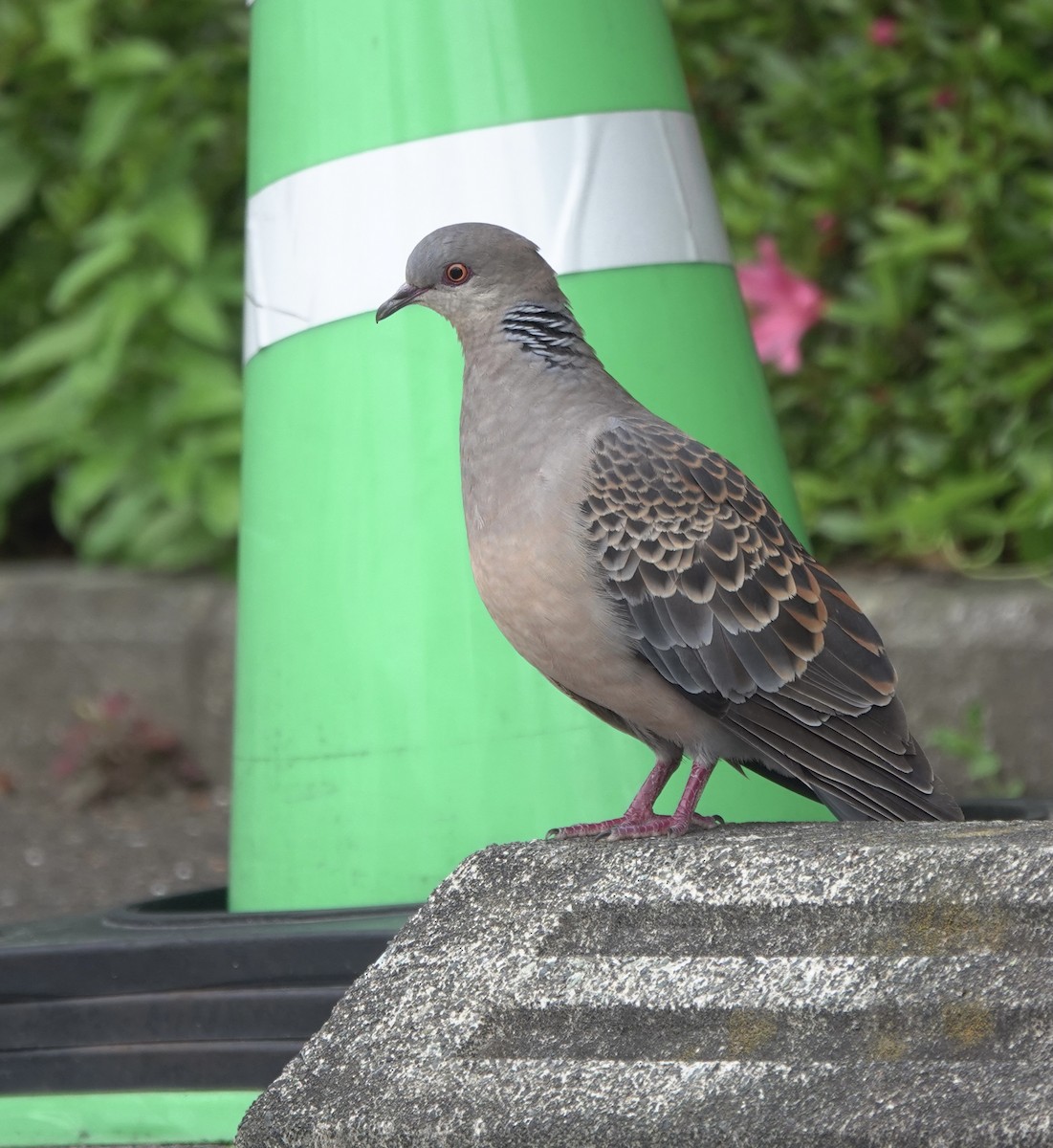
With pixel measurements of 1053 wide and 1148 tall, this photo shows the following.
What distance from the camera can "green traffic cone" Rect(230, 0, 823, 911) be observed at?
10.3ft

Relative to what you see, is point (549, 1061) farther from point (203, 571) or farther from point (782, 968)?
point (203, 571)

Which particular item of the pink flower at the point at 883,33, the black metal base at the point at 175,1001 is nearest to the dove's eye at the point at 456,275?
the black metal base at the point at 175,1001

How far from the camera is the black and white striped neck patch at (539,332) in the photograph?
9.09 feet

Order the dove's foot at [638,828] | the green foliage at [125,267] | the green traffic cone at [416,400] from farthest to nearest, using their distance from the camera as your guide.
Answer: the green foliage at [125,267] → the green traffic cone at [416,400] → the dove's foot at [638,828]

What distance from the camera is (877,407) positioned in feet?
17.3

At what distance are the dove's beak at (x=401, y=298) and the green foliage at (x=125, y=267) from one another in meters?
2.84

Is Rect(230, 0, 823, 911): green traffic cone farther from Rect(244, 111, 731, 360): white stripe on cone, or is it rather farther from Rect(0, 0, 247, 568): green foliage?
Rect(0, 0, 247, 568): green foliage

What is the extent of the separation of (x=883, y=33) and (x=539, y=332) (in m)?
2.81

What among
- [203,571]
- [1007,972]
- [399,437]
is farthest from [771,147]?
[1007,972]

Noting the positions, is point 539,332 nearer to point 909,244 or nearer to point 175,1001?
point 175,1001

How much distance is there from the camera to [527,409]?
8.91 ft

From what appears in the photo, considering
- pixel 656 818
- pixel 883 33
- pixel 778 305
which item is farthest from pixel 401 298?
pixel 883 33

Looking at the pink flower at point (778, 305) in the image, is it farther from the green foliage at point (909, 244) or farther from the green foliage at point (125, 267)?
the green foliage at point (125, 267)

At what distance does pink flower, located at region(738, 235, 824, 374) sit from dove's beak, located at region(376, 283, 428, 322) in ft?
8.33
